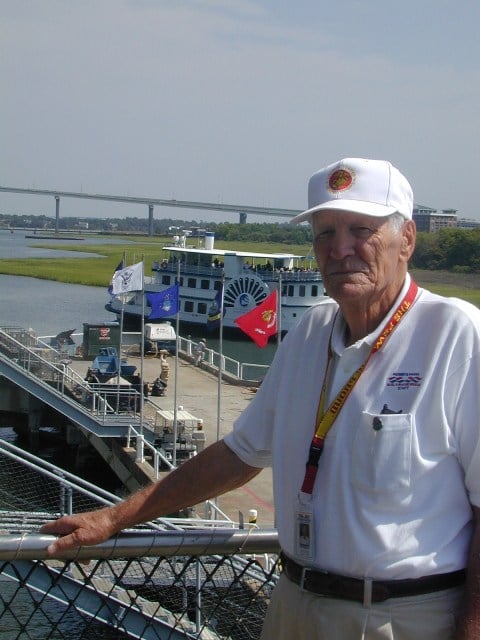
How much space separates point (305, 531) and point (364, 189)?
972 millimetres

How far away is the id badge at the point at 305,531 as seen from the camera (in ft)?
8.48

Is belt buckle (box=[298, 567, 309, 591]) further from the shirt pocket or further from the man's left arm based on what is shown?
the man's left arm

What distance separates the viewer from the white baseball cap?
8.57 ft

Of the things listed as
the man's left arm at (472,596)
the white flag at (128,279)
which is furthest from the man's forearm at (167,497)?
the white flag at (128,279)

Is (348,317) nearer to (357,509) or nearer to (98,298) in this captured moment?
(357,509)

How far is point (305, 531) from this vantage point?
260cm

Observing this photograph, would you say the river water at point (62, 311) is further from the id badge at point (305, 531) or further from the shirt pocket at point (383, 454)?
the shirt pocket at point (383, 454)

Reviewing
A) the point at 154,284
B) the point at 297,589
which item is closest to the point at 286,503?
the point at 297,589

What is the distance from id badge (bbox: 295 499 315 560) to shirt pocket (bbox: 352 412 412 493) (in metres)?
0.19

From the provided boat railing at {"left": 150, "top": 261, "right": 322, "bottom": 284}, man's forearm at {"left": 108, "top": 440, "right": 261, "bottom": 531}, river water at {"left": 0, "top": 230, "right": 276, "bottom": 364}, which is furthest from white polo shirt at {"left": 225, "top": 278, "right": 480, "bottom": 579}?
boat railing at {"left": 150, "top": 261, "right": 322, "bottom": 284}

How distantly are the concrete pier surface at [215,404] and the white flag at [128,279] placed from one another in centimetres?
253

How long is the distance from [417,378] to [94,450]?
25.4 metres

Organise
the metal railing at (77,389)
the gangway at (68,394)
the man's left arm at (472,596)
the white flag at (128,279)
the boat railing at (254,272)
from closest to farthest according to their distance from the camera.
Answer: the man's left arm at (472,596)
the gangway at (68,394)
the metal railing at (77,389)
the white flag at (128,279)
the boat railing at (254,272)

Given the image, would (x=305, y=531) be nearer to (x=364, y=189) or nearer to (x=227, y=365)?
(x=364, y=189)
